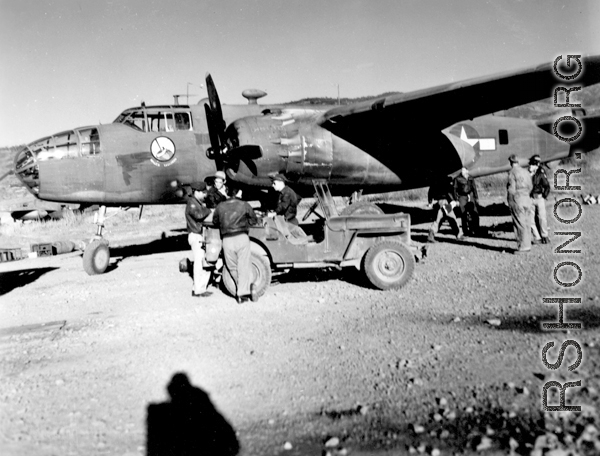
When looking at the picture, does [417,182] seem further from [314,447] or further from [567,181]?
[314,447]

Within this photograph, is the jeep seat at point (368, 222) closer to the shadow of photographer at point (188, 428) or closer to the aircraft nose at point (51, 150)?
the shadow of photographer at point (188, 428)

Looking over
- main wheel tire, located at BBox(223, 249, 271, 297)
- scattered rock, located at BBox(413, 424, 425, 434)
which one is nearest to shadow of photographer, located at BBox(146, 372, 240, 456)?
scattered rock, located at BBox(413, 424, 425, 434)

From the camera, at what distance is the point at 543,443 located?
10.3ft

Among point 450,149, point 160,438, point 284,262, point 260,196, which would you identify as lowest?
point 160,438

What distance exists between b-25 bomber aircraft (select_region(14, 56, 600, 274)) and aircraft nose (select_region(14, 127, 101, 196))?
0.02 m

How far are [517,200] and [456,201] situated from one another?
245 cm

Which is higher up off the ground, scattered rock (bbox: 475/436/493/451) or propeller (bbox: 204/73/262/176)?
propeller (bbox: 204/73/262/176)

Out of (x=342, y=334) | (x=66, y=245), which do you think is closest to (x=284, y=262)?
(x=342, y=334)

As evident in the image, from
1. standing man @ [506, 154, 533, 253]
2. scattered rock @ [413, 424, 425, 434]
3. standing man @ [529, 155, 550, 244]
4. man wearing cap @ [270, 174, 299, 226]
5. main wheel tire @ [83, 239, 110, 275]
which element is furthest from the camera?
standing man @ [529, 155, 550, 244]

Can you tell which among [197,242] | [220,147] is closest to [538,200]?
[220,147]

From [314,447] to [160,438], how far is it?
4.00 feet

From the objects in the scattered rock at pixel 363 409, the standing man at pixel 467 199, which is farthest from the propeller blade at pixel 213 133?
the scattered rock at pixel 363 409

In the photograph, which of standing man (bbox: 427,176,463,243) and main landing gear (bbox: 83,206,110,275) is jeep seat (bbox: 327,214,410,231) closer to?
standing man (bbox: 427,176,463,243)

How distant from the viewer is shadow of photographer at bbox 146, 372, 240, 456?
3436mm
